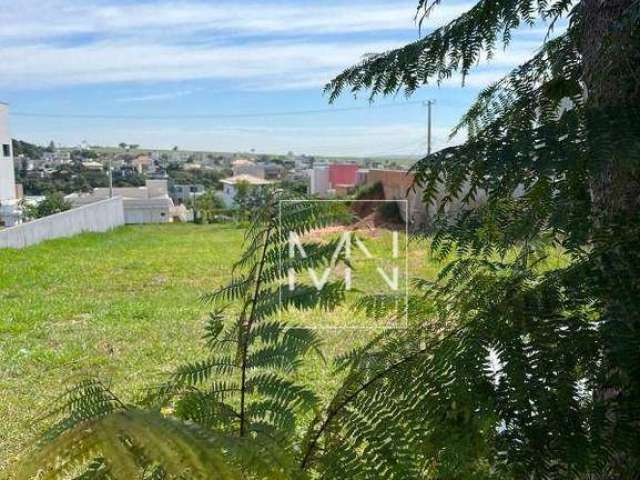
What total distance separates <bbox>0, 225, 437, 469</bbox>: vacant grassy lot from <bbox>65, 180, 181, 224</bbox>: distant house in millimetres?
11790

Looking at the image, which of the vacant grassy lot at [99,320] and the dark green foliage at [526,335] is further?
the vacant grassy lot at [99,320]

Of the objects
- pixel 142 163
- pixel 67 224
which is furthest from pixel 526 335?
pixel 142 163

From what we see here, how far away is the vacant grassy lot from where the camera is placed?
13.4 ft

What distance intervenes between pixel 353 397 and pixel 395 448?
0.45 ft

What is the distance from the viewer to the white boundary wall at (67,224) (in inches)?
433

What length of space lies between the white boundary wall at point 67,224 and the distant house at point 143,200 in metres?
3.80

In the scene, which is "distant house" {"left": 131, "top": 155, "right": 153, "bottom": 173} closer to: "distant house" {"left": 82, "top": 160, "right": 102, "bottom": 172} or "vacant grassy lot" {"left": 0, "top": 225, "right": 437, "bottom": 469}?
"distant house" {"left": 82, "top": 160, "right": 102, "bottom": 172}

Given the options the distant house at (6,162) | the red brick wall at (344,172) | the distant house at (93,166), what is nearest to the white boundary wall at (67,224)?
the distant house at (6,162)

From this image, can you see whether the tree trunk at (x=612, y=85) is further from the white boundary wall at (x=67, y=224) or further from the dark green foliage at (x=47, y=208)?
the dark green foliage at (x=47, y=208)

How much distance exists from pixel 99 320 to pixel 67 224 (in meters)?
8.57

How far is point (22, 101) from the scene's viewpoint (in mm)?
24266

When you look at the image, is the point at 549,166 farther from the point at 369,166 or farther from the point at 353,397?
the point at 369,166

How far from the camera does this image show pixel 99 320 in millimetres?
6102

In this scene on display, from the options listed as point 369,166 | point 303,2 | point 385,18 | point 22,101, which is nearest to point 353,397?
point 385,18
